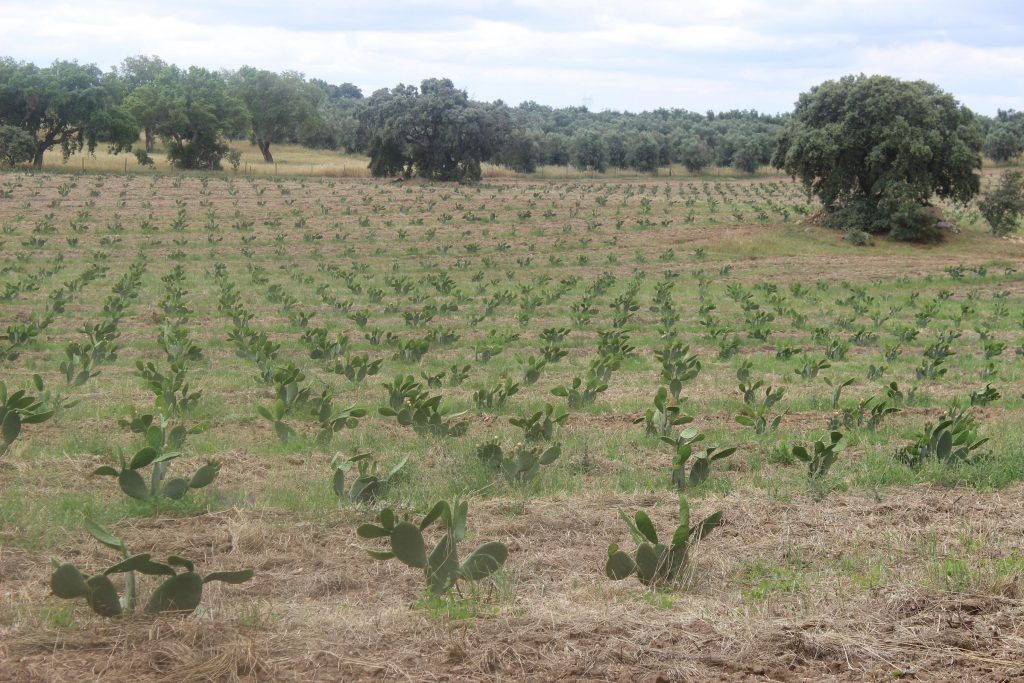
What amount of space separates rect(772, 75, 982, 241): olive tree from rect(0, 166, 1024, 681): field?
1559 cm

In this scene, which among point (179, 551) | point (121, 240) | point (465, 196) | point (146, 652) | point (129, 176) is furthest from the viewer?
point (129, 176)

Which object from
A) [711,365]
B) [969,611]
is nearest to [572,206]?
[711,365]

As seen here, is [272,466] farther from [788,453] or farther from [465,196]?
[465,196]

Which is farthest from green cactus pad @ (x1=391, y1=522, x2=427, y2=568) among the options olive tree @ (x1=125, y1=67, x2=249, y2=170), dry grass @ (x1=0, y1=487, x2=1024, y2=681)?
olive tree @ (x1=125, y1=67, x2=249, y2=170)

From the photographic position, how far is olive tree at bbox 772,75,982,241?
36.9 m

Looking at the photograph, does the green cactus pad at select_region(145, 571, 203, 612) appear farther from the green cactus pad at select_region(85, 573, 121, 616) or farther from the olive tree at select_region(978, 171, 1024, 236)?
the olive tree at select_region(978, 171, 1024, 236)

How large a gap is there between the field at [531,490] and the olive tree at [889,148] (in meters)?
15.6

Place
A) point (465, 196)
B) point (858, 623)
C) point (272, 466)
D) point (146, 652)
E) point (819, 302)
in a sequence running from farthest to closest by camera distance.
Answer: point (465, 196)
point (819, 302)
point (272, 466)
point (858, 623)
point (146, 652)

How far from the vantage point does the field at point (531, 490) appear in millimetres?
4312

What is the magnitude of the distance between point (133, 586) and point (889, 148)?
126 feet

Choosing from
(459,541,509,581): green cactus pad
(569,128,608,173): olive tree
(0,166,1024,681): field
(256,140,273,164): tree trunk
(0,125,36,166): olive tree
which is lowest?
(0,166,1024,681): field

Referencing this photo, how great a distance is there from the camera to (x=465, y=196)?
5700 centimetres

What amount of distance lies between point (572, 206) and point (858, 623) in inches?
1939

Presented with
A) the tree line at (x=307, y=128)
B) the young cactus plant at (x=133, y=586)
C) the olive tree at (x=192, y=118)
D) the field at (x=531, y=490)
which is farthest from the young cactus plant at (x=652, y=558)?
the olive tree at (x=192, y=118)
